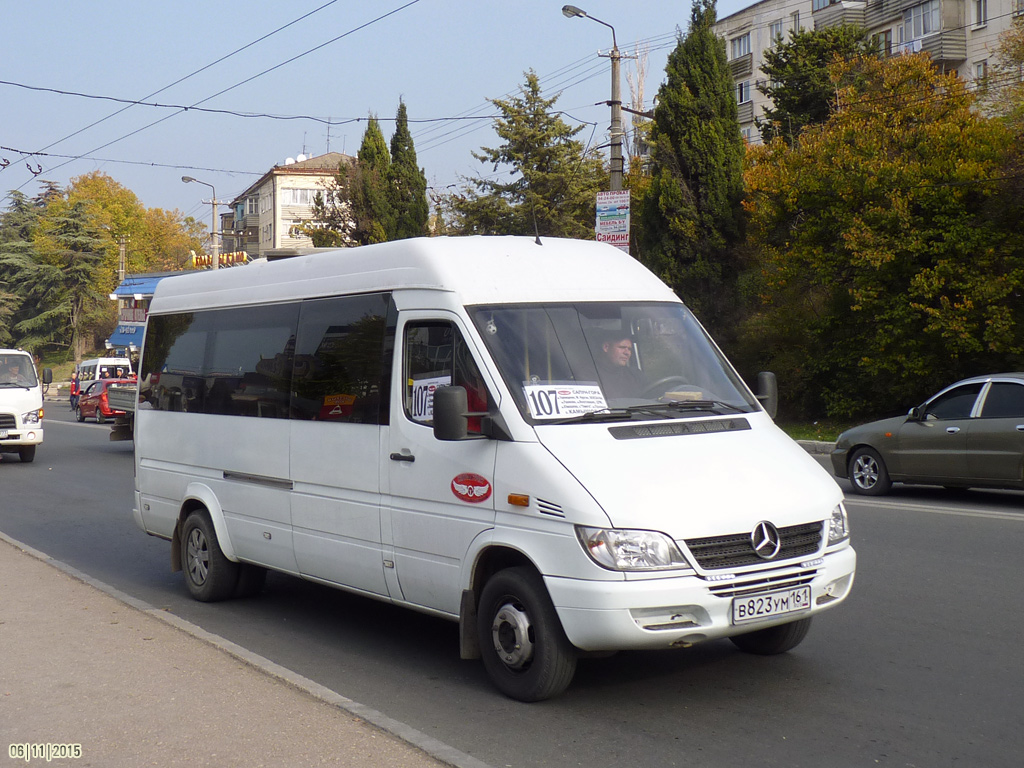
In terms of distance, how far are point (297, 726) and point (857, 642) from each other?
11.5 feet

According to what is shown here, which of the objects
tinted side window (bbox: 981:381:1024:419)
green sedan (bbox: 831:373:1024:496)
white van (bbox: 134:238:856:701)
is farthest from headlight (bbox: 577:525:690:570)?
Result: tinted side window (bbox: 981:381:1024:419)

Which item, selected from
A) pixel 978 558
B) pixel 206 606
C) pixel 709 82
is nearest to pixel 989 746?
pixel 978 558

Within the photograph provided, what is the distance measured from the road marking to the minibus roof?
21.4 feet

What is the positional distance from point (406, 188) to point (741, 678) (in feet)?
139

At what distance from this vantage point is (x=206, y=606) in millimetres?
8211

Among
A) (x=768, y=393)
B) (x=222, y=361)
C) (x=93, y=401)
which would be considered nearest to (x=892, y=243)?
(x=768, y=393)

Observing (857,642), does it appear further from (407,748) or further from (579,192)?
(579,192)

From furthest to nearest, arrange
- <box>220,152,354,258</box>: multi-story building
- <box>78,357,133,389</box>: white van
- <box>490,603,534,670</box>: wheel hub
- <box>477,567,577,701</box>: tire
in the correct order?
<box>220,152,354,258</box>: multi-story building
<box>78,357,133,389</box>: white van
<box>490,603,534,670</box>: wheel hub
<box>477,567,577,701</box>: tire

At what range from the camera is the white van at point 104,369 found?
4106 centimetres

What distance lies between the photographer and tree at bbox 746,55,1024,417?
21562mm

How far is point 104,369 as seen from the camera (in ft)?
135

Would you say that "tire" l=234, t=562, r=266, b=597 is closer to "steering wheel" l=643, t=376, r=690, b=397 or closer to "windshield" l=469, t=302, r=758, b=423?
"windshield" l=469, t=302, r=758, b=423

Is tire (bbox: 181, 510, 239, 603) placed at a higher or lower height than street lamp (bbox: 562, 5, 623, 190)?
lower

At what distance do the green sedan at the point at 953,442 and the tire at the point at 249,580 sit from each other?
8.45 metres
